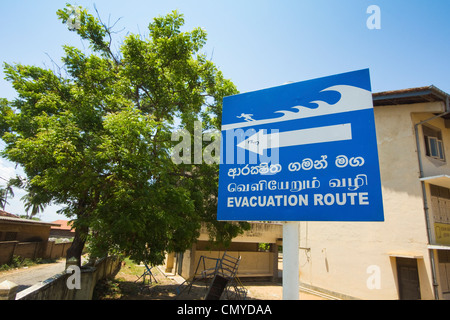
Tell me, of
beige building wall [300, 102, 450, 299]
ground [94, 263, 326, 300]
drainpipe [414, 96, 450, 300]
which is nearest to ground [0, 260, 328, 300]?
ground [94, 263, 326, 300]

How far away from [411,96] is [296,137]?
→ 13.0 metres

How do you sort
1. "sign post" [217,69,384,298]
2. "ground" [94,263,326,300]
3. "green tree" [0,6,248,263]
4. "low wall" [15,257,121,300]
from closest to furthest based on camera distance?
1. "sign post" [217,69,384,298]
2. "low wall" [15,257,121,300]
3. "green tree" [0,6,248,263]
4. "ground" [94,263,326,300]

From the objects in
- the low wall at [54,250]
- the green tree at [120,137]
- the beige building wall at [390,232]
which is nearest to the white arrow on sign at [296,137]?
the green tree at [120,137]

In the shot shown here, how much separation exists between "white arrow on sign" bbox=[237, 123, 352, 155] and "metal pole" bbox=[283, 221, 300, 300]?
3.07 feet

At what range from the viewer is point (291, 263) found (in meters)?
2.79

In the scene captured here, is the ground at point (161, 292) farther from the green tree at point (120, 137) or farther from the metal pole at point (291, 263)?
the metal pole at point (291, 263)

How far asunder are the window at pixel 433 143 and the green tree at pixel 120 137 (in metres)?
10.4

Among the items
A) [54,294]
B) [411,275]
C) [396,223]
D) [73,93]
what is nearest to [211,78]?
[73,93]

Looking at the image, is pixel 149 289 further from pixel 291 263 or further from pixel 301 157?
pixel 301 157

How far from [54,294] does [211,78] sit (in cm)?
1091

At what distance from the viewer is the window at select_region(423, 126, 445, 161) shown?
13070mm

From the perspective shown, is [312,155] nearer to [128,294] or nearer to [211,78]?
[211,78]

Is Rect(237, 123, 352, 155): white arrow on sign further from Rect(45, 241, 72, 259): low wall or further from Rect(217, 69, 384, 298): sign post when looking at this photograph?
Rect(45, 241, 72, 259): low wall

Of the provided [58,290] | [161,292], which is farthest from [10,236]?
[58,290]
